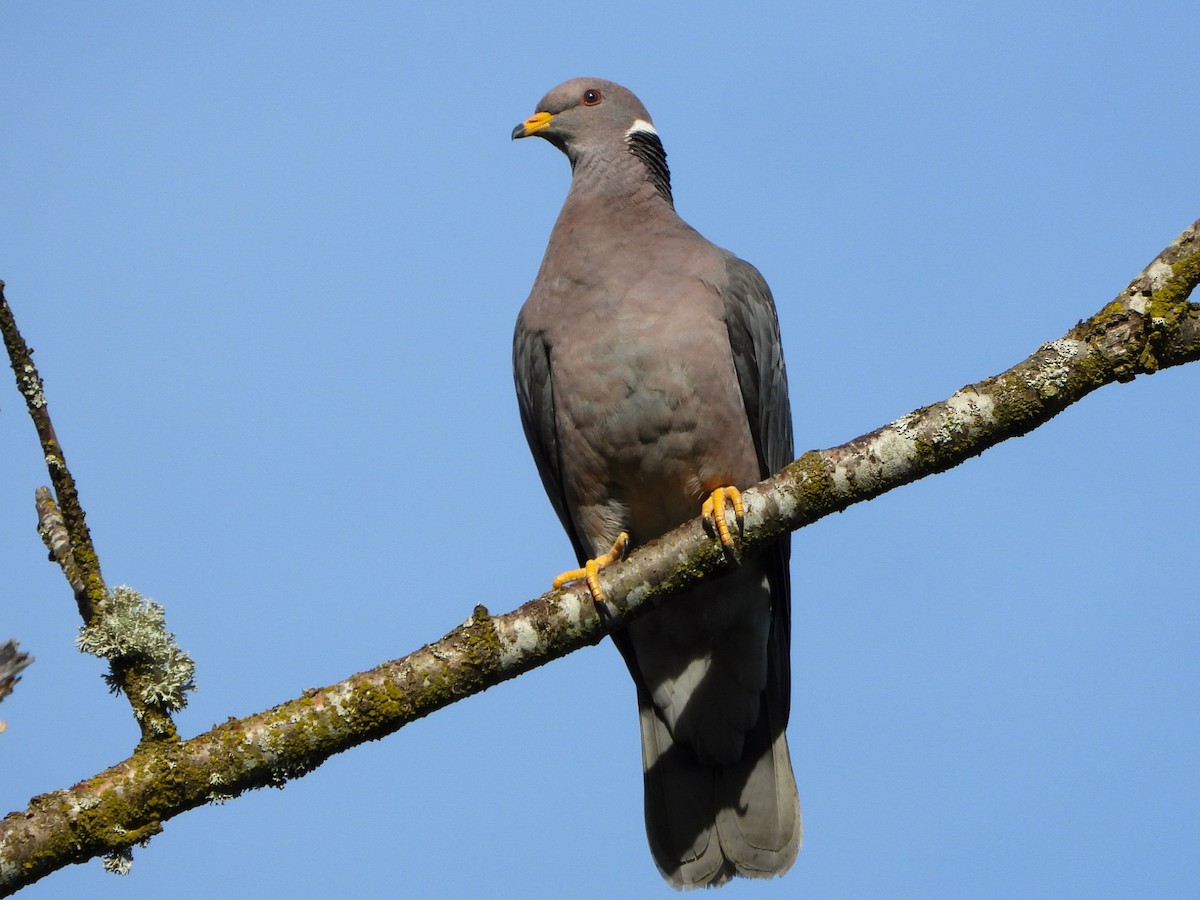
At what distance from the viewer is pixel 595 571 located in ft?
13.0

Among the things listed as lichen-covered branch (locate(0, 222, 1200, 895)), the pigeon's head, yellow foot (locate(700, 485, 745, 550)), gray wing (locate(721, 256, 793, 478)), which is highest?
the pigeon's head

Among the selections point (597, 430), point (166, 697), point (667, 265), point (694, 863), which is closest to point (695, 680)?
point (694, 863)

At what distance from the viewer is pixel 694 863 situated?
5418 millimetres

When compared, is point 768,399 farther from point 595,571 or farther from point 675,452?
point 595,571

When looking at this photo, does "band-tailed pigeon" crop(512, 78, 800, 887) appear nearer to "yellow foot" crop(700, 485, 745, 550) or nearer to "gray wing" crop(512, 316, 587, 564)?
"gray wing" crop(512, 316, 587, 564)

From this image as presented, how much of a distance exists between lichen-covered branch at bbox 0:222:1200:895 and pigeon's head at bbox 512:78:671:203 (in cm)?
245

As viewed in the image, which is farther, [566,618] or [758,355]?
[758,355]

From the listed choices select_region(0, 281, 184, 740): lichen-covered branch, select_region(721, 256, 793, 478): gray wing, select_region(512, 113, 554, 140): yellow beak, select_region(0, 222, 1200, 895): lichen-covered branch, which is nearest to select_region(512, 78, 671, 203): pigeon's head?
select_region(512, 113, 554, 140): yellow beak

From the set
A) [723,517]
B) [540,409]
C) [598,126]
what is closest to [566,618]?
[723,517]

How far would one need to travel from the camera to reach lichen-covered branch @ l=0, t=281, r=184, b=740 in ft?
11.0

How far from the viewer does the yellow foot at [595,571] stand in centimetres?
389

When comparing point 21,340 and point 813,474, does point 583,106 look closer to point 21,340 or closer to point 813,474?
point 813,474

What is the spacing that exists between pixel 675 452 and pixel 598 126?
197cm

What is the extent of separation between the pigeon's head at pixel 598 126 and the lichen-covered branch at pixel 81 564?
3233 millimetres
